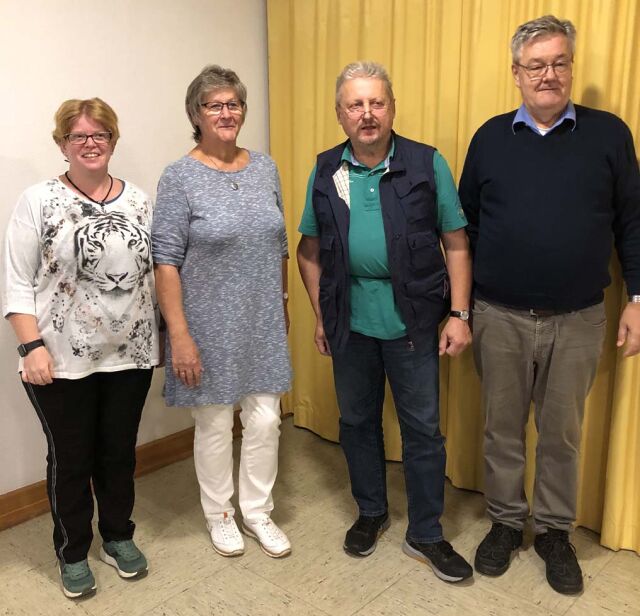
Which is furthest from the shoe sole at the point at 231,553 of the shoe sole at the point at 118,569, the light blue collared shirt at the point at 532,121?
the light blue collared shirt at the point at 532,121

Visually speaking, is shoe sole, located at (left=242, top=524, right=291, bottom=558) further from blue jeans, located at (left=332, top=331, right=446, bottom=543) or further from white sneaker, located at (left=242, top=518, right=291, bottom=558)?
blue jeans, located at (left=332, top=331, right=446, bottom=543)

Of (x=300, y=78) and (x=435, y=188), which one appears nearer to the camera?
(x=435, y=188)

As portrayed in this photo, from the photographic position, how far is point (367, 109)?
1.82 m

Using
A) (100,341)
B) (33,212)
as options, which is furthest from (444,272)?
(33,212)

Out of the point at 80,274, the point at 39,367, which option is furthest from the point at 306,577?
the point at 80,274

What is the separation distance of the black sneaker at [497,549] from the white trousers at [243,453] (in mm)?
717

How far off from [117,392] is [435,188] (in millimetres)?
1103

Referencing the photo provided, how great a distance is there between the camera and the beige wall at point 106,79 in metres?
A: 2.24

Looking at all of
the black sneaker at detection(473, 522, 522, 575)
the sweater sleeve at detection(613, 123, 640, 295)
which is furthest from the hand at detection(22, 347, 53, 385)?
the sweater sleeve at detection(613, 123, 640, 295)

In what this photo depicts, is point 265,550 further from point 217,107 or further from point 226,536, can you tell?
point 217,107

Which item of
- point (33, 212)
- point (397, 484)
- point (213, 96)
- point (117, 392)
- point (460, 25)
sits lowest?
point (397, 484)

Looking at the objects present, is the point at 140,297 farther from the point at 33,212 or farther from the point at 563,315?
the point at 563,315

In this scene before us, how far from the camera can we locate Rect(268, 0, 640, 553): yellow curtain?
199cm

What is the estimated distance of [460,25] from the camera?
229 cm
